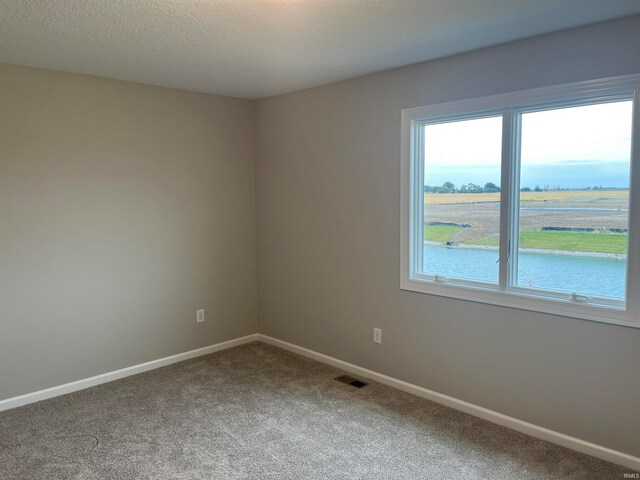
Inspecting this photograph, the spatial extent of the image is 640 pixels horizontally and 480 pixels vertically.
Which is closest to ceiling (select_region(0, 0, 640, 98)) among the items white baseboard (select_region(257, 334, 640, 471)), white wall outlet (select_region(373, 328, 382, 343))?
white wall outlet (select_region(373, 328, 382, 343))

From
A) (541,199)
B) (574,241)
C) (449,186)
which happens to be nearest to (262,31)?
(449,186)

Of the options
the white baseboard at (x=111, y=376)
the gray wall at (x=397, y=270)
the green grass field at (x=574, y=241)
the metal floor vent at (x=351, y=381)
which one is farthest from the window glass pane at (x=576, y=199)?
the white baseboard at (x=111, y=376)

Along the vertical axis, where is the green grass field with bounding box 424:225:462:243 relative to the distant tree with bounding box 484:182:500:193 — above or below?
below

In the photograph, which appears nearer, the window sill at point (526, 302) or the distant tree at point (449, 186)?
the window sill at point (526, 302)

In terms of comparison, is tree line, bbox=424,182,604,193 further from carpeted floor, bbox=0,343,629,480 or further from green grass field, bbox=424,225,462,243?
carpeted floor, bbox=0,343,629,480

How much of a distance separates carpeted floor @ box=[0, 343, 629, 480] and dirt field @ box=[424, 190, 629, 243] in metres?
1.30

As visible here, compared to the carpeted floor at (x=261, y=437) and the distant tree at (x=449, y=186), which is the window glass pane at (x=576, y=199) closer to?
the distant tree at (x=449, y=186)

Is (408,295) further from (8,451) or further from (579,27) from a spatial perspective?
Result: (8,451)

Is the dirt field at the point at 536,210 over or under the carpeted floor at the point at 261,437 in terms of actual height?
over

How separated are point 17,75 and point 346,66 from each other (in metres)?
2.28

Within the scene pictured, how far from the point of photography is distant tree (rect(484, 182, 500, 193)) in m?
3.12

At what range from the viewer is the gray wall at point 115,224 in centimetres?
338

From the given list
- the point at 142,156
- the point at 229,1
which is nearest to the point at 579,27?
the point at 229,1

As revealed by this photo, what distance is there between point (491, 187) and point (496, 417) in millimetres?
1498
